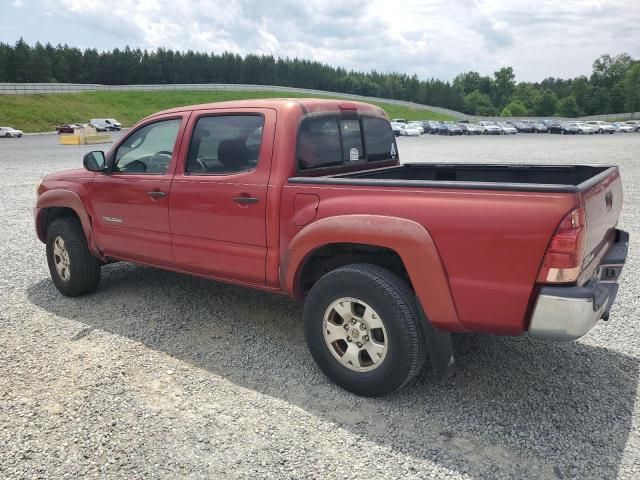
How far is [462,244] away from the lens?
2.88m

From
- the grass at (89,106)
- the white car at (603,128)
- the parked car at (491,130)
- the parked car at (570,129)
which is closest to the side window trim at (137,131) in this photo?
the grass at (89,106)

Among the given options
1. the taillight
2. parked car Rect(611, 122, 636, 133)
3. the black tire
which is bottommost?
parked car Rect(611, 122, 636, 133)

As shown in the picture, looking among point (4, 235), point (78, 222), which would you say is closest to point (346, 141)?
point (78, 222)

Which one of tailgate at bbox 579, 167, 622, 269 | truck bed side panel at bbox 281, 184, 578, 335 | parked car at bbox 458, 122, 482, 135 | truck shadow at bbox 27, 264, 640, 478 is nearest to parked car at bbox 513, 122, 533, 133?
parked car at bbox 458, 122, 482, 135

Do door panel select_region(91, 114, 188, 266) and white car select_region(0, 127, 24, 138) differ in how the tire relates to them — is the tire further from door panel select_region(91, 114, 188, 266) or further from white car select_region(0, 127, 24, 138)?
white car select_region(0, 127, 24, 138)

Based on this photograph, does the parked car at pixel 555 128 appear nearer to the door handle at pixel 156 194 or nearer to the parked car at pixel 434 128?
the parked car at pixel 434 128

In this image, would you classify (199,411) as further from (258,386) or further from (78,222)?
(78,222)

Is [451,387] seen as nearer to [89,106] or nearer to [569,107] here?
[89,106]

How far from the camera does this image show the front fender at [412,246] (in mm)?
2990

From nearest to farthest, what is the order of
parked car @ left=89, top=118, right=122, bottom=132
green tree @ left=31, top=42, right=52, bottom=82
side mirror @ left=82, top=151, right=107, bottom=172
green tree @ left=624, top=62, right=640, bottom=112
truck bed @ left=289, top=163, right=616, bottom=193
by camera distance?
truck bed @ left=289, top=163, right=616, bottom=193 < side mirror @ left=82, top=151, right=107, bottom=172 < parked car @ left=89, top=118, right=122, bottom=132 < green tree @ left=31, top=42, right=52, bottom=82 < green tree @ left=624, top=62, right=640, bottom=112

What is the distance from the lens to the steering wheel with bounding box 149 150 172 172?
177 inches

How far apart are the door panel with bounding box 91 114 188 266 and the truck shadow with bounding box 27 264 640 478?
0.64 meters

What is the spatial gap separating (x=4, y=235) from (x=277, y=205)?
6387mm

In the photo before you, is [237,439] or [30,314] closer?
[237,439]
